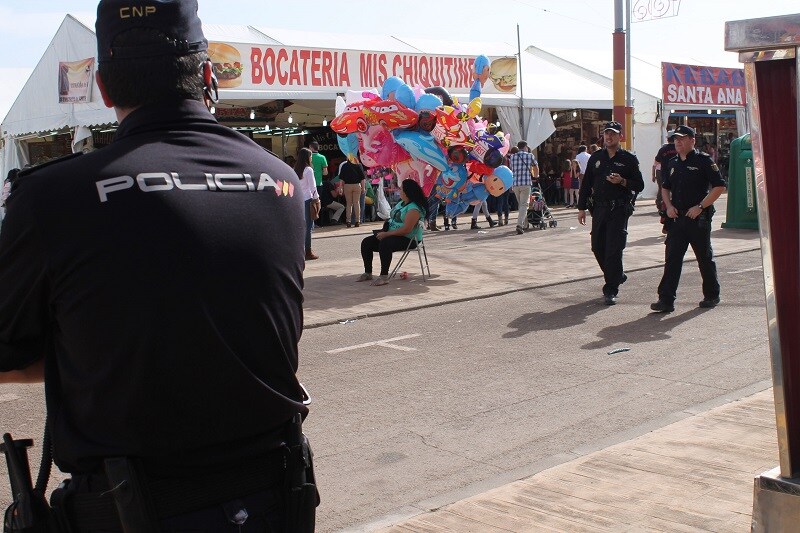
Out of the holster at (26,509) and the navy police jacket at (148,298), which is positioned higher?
the navy police jacket at (148,298)

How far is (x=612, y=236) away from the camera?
10.3 m

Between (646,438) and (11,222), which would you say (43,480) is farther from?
(646,438)

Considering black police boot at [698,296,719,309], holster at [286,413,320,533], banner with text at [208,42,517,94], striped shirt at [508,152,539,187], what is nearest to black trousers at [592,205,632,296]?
black police boot at [698,296,719,309]

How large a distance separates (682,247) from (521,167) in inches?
386

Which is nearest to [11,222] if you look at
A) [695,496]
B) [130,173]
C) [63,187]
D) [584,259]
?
[63,187]

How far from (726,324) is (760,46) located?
7013mm

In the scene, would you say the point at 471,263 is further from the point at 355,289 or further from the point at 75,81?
the point at 75,81

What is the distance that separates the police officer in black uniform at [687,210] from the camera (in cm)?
962

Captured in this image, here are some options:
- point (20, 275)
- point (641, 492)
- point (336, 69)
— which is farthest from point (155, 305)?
point (336, 69)

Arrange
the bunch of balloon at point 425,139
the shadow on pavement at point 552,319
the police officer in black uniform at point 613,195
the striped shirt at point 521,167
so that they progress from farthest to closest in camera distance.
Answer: the striped shirt at point 521,167 → the bunch of balloon at point 425,139 → the police officer in black uniform at point 613,195 → the shadow on pavement at point 552,319

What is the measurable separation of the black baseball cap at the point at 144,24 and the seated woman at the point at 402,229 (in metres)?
9.60

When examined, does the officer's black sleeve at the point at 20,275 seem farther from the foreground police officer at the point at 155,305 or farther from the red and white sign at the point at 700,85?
the red and white sign at the point at 700,85

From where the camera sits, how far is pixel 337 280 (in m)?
12.5

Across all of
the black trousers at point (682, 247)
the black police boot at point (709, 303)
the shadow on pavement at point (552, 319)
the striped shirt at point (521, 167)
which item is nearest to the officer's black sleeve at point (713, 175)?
the black trousers at point (682, 247)
